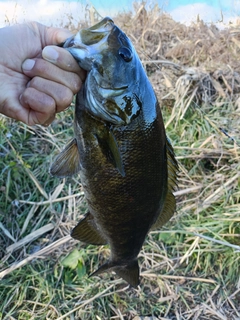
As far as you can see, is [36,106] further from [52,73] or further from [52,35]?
[52,35]

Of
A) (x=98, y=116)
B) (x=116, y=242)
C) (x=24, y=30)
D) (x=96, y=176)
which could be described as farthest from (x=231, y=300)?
(x=24, y=30)

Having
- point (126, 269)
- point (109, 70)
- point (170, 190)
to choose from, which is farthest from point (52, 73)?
point (126, 269)

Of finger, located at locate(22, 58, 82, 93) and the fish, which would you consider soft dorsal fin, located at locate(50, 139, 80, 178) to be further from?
finger, located at locate(22, 58, 82, 93)

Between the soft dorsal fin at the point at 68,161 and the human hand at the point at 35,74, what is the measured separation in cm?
15

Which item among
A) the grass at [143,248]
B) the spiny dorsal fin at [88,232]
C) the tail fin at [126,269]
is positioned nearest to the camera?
the spiny dorsal fin at [88,232]

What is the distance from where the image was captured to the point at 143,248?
3.31 meters

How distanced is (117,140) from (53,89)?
310 mm

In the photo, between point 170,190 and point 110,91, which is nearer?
point 110,91

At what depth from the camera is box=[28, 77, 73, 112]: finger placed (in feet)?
4.52

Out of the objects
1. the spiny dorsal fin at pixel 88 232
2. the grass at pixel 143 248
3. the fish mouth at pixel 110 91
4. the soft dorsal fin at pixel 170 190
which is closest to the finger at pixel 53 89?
the fish mouth at pixel 110 91

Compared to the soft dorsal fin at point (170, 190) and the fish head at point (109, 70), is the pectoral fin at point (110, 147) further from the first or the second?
the soft dorsal fin at point (170, 190)

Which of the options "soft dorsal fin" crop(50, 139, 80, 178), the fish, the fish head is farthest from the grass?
the fish head

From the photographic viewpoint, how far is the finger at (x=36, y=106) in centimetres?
138

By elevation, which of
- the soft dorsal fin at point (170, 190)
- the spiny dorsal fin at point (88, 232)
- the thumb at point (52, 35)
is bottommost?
the spiny dorsal fin at point (88, 232)
